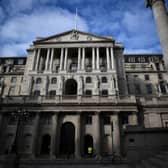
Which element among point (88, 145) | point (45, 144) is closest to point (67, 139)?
point (88, 145)

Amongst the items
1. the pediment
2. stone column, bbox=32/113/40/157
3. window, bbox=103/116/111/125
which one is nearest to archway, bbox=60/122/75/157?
stone column, bbox=32/113/40/157

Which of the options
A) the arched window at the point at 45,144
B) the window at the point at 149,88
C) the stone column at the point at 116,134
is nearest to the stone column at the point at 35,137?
the arched window at the point at 45,144

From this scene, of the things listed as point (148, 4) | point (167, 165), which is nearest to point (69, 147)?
point (167, 165)

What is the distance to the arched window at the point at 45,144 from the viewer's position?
2937 cm

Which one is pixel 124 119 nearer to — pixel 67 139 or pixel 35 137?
pixel 67 139

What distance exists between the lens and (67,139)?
98.8 feet

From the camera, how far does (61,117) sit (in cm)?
3138

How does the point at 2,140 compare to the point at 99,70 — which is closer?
the point at 2,140

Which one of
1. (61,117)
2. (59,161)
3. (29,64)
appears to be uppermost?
(29,64)

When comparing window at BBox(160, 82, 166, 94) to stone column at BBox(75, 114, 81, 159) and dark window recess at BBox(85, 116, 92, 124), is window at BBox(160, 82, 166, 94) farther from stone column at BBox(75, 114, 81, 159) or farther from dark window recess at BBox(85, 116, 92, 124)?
stone column at BBox(75, 114, 81, 159)

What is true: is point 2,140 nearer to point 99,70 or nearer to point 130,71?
point 99,70

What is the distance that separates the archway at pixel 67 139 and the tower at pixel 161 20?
22.4 m

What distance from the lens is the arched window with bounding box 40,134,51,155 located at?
1156 inches

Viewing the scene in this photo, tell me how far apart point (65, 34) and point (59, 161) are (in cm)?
3579
